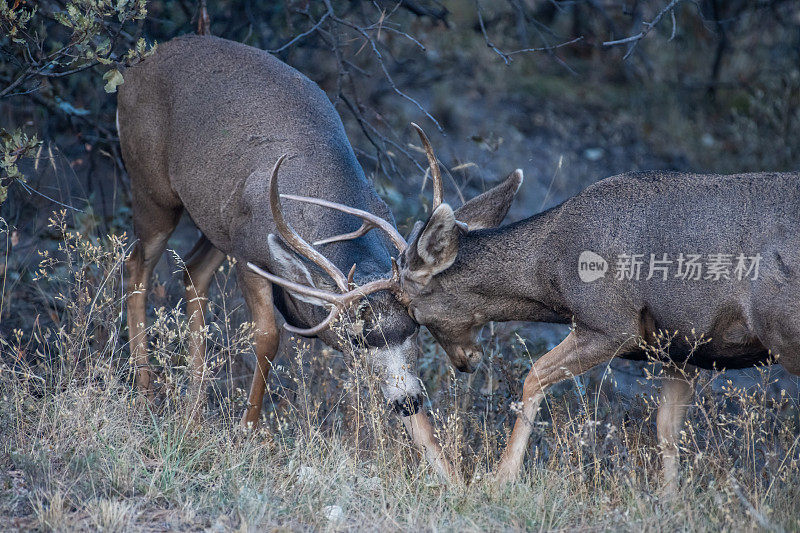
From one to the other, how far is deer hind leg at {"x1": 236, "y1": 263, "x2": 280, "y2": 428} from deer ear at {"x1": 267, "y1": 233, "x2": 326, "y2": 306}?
753mm

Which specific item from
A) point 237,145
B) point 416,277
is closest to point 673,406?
point 416,277

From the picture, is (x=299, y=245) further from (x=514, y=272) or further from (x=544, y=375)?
(x=544, y=375)

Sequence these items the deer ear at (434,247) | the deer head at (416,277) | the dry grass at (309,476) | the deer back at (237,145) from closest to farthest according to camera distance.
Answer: the dry grass at (309,476) < the deer ear at (434,247) < the deer head at (416,277) < the deer back at (237,145)

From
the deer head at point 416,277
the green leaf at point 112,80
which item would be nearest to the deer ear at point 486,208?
the deer head at point 416,277

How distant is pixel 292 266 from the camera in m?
5.52

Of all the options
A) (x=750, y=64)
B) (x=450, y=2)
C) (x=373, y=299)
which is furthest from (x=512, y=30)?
(x=373, y=299)

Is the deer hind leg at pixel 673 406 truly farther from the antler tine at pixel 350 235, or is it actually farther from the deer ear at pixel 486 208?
the antler tine at pixel 350 235

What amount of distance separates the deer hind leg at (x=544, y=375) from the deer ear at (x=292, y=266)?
1288mm

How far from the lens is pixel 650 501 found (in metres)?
4.63

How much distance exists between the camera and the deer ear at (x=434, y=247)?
16.9 ft

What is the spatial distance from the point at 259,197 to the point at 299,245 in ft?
2.56

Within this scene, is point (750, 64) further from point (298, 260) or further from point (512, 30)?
point (298, 260)

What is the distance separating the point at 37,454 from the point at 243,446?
1137mm

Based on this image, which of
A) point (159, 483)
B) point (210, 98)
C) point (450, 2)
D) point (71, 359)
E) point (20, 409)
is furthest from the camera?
point (450, 2)
